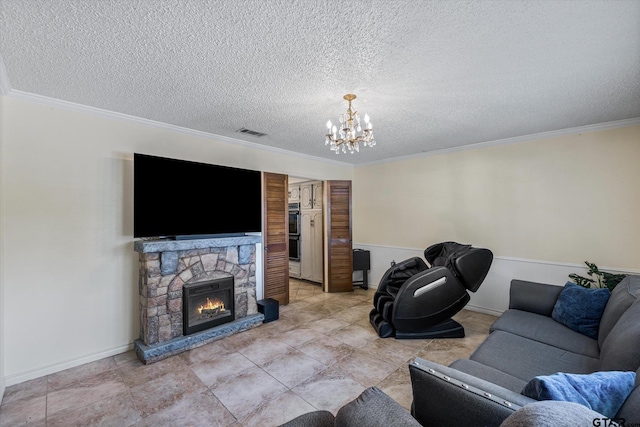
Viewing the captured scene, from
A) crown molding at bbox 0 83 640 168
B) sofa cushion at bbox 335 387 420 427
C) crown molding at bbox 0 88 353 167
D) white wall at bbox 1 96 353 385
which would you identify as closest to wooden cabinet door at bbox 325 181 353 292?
crown molding at bbox 0 83 640 168

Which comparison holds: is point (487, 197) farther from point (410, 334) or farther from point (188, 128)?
point (188, 128)

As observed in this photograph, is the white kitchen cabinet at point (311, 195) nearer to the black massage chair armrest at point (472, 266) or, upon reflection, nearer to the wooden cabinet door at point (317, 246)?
the wooden cabinet door at point (317, 246)

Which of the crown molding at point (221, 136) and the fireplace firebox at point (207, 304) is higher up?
the crown molding at point (221, 136)

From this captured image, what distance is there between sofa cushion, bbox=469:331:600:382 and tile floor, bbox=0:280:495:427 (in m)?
0.71

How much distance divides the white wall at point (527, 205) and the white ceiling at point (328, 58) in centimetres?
61

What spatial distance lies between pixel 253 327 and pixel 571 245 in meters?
4.27

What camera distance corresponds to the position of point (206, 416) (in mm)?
1965

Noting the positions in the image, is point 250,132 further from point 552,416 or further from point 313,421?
point 552,416

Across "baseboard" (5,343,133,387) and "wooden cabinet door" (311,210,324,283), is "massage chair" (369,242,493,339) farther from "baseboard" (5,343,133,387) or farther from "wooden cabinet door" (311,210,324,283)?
"baseboard" (5,343,133,387)

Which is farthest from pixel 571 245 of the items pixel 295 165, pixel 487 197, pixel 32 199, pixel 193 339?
pixel 32 199

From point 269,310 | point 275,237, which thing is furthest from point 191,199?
point 269,310

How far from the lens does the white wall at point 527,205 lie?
3.20 metres

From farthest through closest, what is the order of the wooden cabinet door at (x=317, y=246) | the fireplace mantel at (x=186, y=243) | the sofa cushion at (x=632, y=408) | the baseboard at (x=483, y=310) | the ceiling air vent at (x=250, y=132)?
the wooden cabinet door at (x=317, y=246) → the baseboard at (x=483, y=310) → the ceiling air vent at (x=250, y=132) → the fireplace mantel at (x=186, y=243) → the sofa cushion at (x=632, y=408)

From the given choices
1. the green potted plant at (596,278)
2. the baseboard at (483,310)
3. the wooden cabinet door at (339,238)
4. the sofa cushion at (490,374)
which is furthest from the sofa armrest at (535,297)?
the wooden cabinet door at (339,238)
